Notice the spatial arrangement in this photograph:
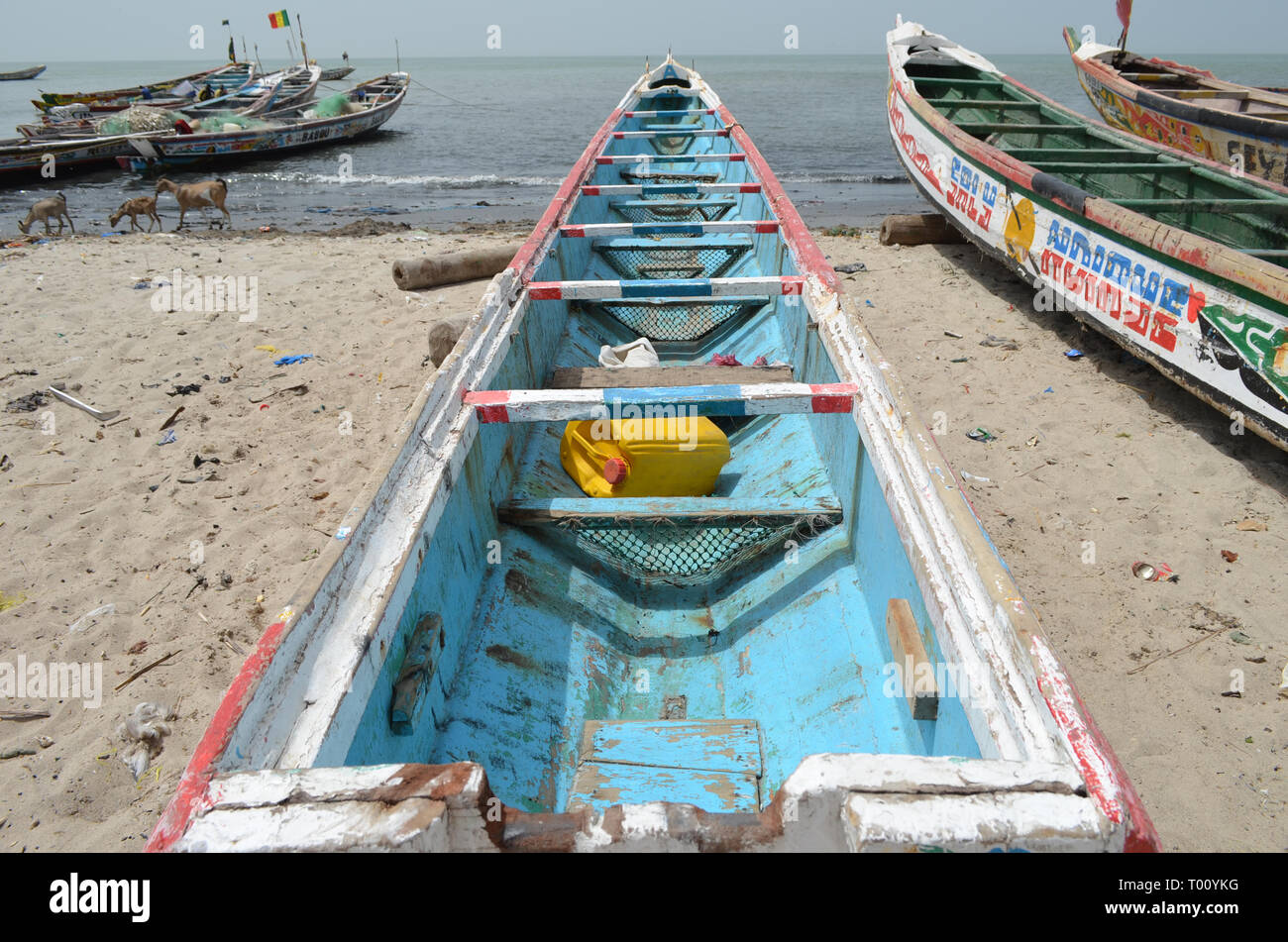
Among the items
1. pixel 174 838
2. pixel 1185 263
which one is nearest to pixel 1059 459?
pixel 1185 263

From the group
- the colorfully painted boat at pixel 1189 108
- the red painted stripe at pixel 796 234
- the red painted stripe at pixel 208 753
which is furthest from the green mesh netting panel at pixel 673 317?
the colorfully painted boat at pixel 1189 108

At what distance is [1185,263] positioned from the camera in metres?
4.12

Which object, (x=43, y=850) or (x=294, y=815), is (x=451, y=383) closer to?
(x=294, y=815)

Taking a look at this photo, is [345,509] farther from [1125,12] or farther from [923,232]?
[1125,12]

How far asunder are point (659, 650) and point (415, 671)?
122cm

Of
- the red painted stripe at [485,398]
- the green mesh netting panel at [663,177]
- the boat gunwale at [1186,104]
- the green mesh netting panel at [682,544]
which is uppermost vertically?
the boat gunwale at [1186,104]

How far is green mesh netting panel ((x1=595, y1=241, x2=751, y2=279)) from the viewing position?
648cm

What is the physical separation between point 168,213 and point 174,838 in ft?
53.0

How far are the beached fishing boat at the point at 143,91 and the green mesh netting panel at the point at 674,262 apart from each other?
22.8 metres

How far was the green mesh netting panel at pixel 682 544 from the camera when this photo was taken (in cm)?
306

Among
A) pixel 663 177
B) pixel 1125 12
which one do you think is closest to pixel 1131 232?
pixel 663 177

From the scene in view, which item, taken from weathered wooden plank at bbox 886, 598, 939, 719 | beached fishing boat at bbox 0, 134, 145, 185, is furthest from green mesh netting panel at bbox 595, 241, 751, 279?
beached fishing boat at bbox 0, 134, 145, 185

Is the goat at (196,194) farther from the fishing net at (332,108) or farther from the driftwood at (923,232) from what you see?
the fishing net at (332,108)

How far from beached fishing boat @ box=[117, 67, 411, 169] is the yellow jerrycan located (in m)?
19.3
